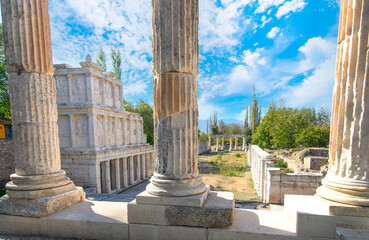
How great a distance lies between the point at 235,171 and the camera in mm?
21391

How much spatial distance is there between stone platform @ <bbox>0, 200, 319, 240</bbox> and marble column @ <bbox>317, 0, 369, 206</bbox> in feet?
3.44

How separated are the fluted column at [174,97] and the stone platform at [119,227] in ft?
2.15

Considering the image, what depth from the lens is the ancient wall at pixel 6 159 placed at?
→ 1541 centimetres

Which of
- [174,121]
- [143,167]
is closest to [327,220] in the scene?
[174,121]

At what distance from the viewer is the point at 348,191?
2949 millimetres

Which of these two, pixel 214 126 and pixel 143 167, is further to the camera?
pixel 214 126

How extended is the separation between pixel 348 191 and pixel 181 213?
254cm

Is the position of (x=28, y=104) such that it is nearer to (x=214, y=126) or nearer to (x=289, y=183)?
(x=289, y=183)

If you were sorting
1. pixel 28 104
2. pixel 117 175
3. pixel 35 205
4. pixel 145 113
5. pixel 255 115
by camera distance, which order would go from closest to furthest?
pixel 35 205, pixel 28 104, pixel 117 175, pixel 145 113, pixel 255 115

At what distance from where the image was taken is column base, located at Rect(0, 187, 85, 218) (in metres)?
3.89

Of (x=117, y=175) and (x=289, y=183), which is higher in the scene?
(x=289, y=183)

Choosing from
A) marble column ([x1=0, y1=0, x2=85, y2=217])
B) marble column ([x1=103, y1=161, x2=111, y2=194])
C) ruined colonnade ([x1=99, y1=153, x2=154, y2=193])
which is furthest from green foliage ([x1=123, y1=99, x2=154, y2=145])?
marble column ([x1=0, y1=0, x2=85, y2=217])

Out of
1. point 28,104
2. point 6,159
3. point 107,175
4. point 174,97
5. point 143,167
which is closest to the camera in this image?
point 174,97

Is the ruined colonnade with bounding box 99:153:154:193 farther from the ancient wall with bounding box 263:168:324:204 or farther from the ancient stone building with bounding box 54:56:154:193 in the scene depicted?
the ancient wall with bounding box 263:168:324:204
